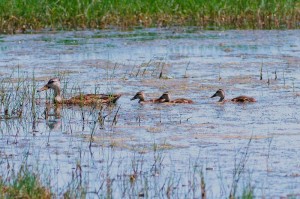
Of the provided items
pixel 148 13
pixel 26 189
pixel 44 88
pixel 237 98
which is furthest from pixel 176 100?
pixel 148 13

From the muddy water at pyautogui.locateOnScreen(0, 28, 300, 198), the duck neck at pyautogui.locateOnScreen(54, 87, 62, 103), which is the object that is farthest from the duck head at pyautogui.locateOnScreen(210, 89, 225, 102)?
the duck neck at pyautogui.locateOnScreen(54, 87, 62, 103)

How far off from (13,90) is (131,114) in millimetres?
2106

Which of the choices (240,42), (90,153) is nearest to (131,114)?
(90,153)

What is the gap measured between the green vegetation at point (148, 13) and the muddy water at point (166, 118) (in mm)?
1024

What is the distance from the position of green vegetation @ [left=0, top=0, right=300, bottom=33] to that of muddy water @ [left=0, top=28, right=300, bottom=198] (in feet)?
3.36

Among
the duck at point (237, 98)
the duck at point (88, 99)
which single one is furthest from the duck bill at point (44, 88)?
the duck at point (237, 98)

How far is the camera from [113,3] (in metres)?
20.7

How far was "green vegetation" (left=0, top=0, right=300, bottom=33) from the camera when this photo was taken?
20.0 meters

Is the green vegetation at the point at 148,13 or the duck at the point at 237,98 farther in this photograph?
the green vegetation at the point at 148,13

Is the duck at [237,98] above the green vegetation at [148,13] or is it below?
below

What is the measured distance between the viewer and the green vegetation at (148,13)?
20.0 metres

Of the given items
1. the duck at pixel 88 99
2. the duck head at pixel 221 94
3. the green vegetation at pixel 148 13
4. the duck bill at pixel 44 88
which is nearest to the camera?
the duck at pixel 88 99

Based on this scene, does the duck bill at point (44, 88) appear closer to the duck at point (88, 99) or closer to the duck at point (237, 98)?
the duck at point (88, 99)

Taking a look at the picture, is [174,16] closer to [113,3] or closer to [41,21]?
[113,3]
